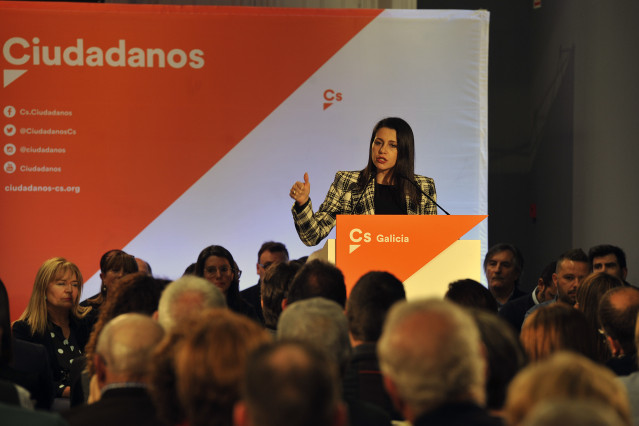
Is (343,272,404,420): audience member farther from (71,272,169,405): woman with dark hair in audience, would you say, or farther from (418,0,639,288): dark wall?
(418,0,639,288): dark wall

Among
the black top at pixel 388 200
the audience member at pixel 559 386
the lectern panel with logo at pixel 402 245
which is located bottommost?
the audience member at pixel 559 386

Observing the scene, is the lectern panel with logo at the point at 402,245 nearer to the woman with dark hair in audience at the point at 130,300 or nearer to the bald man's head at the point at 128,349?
the woman with dark hair in audience at the point at 130,300

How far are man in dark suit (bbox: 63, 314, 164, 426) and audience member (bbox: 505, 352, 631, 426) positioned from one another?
3.29 feet

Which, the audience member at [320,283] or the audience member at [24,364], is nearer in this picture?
the audience member at [24,364]

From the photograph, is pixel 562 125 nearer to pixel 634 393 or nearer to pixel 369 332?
pixel 369 332

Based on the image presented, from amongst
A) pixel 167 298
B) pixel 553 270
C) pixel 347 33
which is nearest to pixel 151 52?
pixel 347 33

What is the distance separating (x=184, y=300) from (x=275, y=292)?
126 cm

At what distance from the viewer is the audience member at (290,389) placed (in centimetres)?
159

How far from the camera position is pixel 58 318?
4.98 m

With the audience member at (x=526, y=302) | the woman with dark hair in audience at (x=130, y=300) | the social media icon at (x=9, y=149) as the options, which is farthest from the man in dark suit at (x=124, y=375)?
the social media icon at (x=9, y=149)

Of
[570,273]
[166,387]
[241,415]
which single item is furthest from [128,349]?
[570,273]

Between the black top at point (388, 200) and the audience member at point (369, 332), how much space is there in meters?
1.36

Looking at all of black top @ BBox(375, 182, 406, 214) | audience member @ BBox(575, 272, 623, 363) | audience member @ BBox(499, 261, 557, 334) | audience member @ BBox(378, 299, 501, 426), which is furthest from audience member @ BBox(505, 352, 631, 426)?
audience member @ BBox(499, 261, 557, 334)

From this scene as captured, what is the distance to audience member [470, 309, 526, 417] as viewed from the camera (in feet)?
7.22
